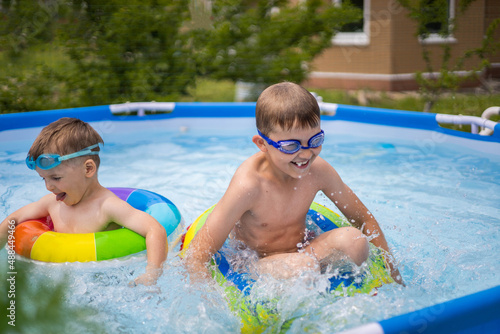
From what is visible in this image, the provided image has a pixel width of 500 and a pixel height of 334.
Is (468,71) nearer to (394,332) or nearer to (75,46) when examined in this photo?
(75,46)

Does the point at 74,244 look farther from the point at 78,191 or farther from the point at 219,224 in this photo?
the point at 219,224

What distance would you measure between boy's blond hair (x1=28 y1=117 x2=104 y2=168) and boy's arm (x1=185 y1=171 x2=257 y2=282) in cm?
89

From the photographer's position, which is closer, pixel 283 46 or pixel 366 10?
pixel 283 46

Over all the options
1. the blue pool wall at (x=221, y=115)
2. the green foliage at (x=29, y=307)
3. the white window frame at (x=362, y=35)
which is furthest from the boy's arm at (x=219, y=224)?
the white window frame at (x=362, y=35)

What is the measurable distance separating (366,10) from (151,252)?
9.39 m

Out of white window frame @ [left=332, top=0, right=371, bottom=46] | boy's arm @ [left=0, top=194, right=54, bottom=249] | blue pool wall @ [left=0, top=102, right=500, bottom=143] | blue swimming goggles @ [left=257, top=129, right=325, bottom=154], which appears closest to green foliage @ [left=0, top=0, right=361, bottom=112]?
blue pool wall @ [left=0, top=102, right=500, bottom=143]

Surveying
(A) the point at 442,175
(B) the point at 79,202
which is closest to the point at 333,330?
(B) the point at 79,202

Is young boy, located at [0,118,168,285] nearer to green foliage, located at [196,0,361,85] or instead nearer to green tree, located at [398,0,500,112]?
green tree, located at [398,0,500,112]

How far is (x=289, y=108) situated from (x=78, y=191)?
1.27 metres

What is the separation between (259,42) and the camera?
28.0 ft

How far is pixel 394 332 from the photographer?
1437 mm

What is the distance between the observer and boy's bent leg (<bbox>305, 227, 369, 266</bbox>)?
2.18m

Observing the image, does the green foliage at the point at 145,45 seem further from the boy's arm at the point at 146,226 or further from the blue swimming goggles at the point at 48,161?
the boy's arm at the point at 146,226

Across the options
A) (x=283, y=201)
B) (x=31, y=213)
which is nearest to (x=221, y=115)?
(x=31, y=213)
